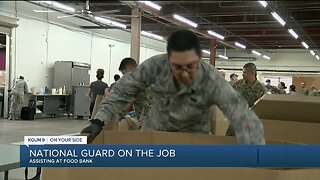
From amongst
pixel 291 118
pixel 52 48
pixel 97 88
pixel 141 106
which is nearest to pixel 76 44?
pixel 52 48

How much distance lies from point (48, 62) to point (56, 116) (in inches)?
47.3

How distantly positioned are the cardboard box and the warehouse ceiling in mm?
1990

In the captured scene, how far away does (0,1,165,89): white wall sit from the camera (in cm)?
732

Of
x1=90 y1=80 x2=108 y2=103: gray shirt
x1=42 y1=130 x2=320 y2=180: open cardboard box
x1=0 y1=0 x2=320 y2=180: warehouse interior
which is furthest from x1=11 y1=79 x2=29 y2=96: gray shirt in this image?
x1=42 y1=130 x2=320 y2=180: open cardboard box

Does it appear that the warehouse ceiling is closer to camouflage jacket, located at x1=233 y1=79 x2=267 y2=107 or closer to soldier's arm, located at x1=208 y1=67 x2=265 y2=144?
camouflage jacket, located at x1=233 y1=79 x2=267 y2=107

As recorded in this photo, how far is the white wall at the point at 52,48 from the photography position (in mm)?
7320

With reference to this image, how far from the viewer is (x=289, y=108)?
1267 millimetres

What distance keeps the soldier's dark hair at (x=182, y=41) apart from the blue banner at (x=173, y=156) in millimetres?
284

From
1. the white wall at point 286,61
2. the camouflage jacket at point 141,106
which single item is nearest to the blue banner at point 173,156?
the camouflage jacket at point 141,106

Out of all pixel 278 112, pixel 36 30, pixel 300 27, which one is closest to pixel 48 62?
pixel 36 30

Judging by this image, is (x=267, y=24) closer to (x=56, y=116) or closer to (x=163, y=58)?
(x=56, y=116)

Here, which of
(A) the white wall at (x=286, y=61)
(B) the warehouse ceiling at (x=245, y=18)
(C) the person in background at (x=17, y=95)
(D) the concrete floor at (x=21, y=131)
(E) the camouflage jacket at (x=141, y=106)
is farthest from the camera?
(A) the white wall at (x=286, y=61)

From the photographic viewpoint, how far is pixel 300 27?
9562mm

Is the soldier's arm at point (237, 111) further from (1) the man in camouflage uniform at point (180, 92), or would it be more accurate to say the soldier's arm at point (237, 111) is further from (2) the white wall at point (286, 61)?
(2) the white wall at point (286, 61)
